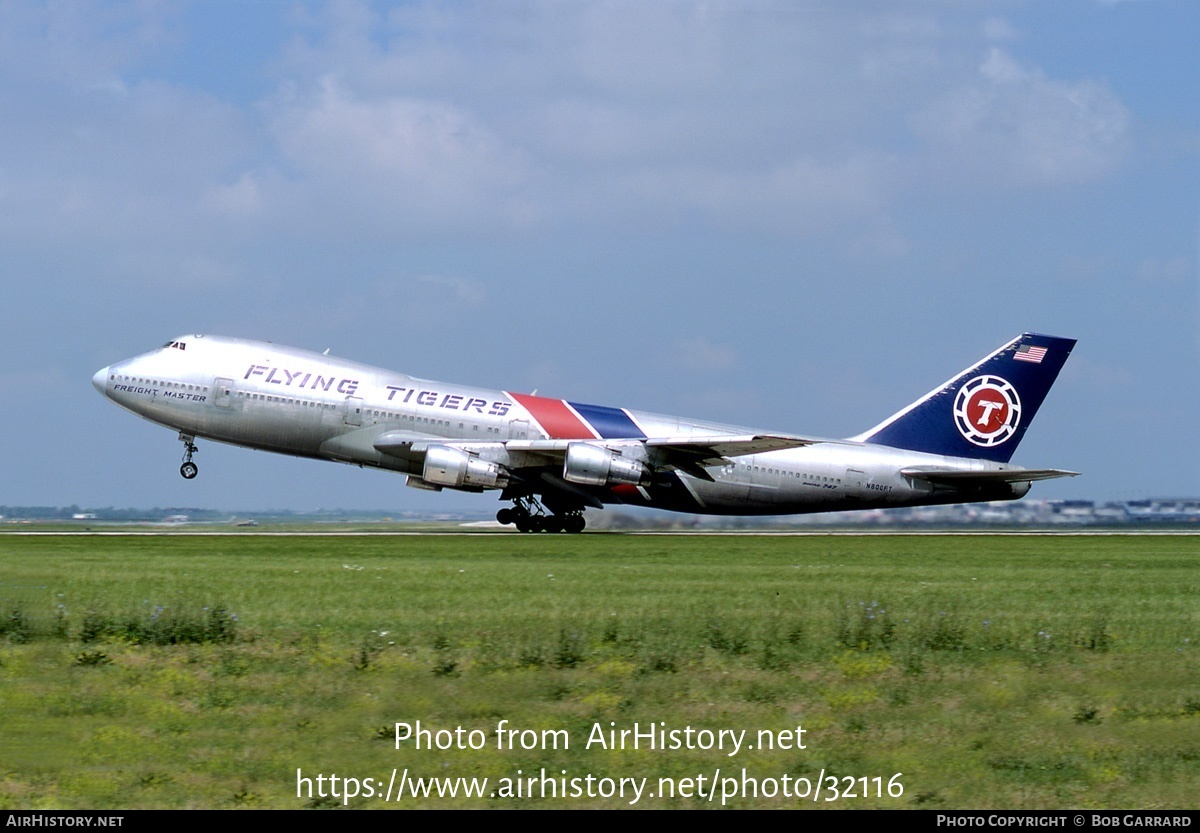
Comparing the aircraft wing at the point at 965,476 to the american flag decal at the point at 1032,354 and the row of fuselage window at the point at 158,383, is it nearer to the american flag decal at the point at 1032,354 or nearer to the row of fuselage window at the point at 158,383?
the american flag decal at the point at 1032,354

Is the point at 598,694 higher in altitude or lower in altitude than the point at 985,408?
lower

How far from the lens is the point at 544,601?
18156mm

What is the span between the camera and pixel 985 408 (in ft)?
151

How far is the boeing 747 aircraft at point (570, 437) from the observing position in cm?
4134

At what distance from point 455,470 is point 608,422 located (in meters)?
5.54

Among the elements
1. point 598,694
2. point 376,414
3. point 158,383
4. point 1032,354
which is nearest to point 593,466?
point 376,414

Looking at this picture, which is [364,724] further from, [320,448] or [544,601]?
[320,448]

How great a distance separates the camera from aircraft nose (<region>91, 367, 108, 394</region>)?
1724 inches

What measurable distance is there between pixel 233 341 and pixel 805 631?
31458 mm

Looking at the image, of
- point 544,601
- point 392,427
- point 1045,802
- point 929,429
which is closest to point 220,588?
point 544,601

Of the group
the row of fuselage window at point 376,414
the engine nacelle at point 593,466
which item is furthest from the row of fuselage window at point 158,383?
the engine nacelle at point 593,466

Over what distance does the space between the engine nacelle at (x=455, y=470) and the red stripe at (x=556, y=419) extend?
270 centimetres

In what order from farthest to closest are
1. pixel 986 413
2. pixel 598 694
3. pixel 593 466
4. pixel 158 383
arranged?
pixel 986 413, pixel 158 383, pixel 593 466, pixel 598 694

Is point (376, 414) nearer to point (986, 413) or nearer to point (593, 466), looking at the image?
point (593, 466)
